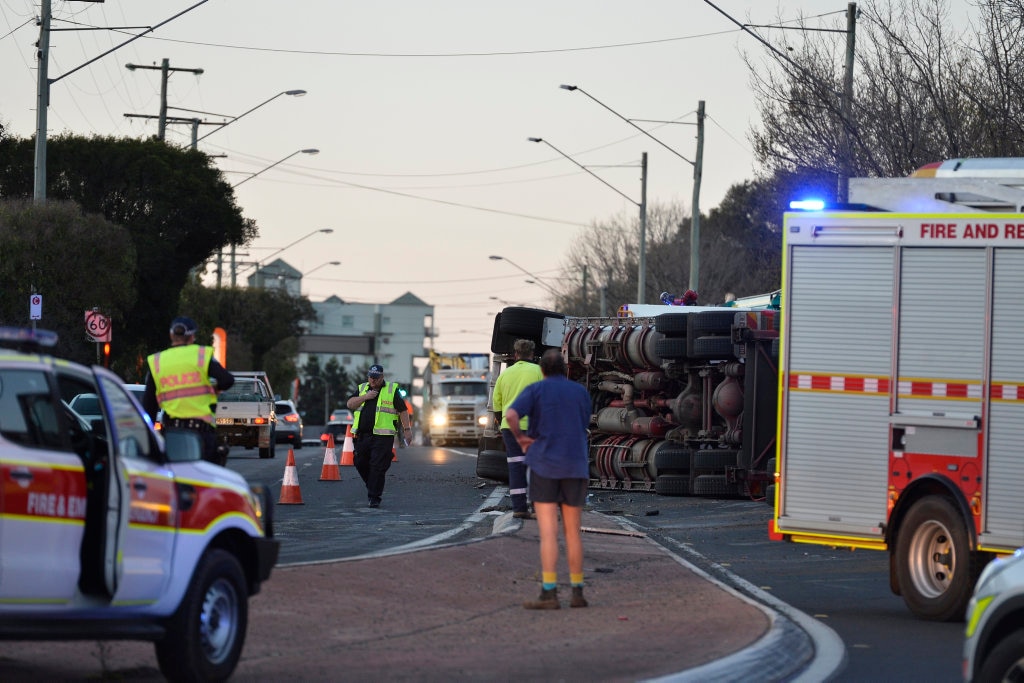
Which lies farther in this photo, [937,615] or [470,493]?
[470,493]

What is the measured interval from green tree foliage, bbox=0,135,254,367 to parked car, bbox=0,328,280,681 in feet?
133

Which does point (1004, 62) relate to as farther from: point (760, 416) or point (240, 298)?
point (240, 298)

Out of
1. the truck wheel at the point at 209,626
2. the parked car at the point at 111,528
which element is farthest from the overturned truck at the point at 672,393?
the parked car at the point at 111,528

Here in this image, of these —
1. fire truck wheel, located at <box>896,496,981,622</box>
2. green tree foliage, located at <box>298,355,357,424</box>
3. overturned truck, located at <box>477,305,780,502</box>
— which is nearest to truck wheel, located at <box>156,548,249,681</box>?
fire truck wheel, located at <box>896,496,981,622</box>

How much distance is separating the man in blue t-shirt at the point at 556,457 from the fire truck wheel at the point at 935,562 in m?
2.35

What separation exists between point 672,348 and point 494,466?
326 cm

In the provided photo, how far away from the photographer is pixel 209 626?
26.5 ft

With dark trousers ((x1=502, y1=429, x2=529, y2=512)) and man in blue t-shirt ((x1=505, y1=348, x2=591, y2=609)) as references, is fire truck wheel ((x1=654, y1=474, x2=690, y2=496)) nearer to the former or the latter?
dark trousers ((x1=502, y1=429, x2=529, y2=512))

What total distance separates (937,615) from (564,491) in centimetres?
274

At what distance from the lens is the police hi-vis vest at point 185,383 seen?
12.1 metres

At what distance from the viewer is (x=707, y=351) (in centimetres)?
2256

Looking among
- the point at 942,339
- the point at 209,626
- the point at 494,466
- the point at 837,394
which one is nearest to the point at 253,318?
the point at 494,466

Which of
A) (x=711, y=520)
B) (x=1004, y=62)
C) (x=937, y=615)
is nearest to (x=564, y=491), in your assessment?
(x=937, y=615)

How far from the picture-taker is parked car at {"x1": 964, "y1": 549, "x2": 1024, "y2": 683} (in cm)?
665
